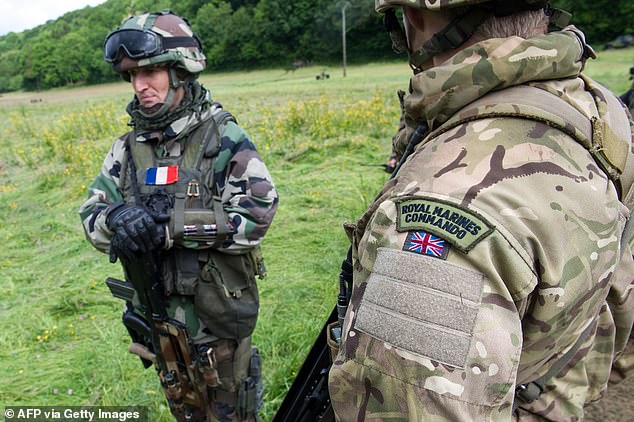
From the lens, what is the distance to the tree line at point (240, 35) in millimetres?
35000

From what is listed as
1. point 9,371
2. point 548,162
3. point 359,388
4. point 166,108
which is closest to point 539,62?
point 548,162

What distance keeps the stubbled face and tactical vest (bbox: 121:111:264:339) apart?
0.21 meters

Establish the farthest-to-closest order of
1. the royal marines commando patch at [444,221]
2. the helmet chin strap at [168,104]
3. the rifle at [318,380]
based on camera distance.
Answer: the helmet chin strap at [168,104], the rifle at [318,380], the royal marines commando patch at [444,221]

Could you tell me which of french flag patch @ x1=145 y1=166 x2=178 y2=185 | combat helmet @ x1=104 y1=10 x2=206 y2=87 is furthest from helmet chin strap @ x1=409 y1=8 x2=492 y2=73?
combat helmet @ x1=104 y1=10 x2=206 y2=87

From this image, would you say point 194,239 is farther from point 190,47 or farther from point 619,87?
point 619,87

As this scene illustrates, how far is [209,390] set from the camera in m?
2.49

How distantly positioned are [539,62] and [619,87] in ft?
45.5

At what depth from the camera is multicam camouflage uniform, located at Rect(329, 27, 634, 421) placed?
780mm

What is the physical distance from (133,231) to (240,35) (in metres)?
53.1

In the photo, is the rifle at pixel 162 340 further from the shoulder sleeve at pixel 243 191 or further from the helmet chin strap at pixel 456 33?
the helmet chin strap at pixel 456 33

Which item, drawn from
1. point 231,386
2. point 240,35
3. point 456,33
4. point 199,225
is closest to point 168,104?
point 199,225

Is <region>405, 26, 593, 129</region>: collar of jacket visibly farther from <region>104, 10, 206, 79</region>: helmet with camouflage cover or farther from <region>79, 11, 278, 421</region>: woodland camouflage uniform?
<region>104, 10, 206, 79</region>: helmet with camouflage cover

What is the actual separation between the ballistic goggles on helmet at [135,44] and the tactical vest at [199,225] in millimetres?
415

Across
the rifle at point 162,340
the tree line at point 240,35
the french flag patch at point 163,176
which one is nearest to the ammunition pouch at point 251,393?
the rifle at point 162,340
